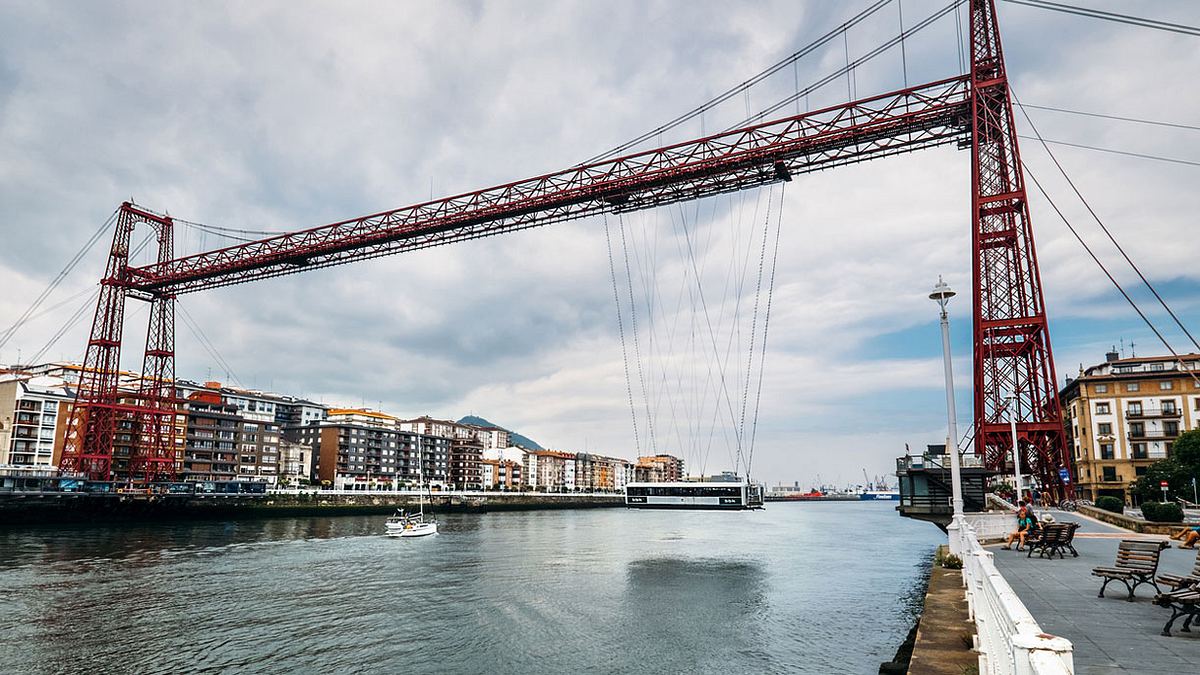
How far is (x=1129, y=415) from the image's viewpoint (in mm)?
67375

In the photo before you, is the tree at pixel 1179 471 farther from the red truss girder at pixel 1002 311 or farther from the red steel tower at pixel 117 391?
the red steel tower at pixel 117 391

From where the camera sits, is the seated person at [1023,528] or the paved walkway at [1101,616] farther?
the seated person at [1023,528]

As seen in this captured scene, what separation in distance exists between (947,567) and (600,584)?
705 inches

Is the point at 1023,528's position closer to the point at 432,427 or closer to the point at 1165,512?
the point at 1165,512

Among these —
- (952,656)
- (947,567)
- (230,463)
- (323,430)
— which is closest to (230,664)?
(952,656)

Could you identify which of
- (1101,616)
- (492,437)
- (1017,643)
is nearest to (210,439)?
(492,437)

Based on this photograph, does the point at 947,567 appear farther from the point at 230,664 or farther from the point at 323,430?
the point at 323,430

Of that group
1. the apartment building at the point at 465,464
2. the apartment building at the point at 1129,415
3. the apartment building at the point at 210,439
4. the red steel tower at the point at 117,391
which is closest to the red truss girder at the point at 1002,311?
the apartment building at the point at 1129,415

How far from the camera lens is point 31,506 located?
61781 mm

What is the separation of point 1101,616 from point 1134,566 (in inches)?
100

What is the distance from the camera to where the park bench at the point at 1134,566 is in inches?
449

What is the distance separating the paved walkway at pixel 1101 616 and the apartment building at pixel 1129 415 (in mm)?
61090

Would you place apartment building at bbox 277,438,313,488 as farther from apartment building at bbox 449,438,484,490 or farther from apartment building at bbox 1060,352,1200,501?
apartment building at bbox 1060,352,1200,501

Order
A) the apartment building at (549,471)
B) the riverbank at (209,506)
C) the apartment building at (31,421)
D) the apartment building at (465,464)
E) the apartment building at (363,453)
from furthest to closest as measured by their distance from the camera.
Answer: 1. the apartment building at (549,471)
2. the apartment building at (465,464)
3. the apartment building at (363,453)
4. the apartment building at (31,421)
5. the riverbank at (209,506)
